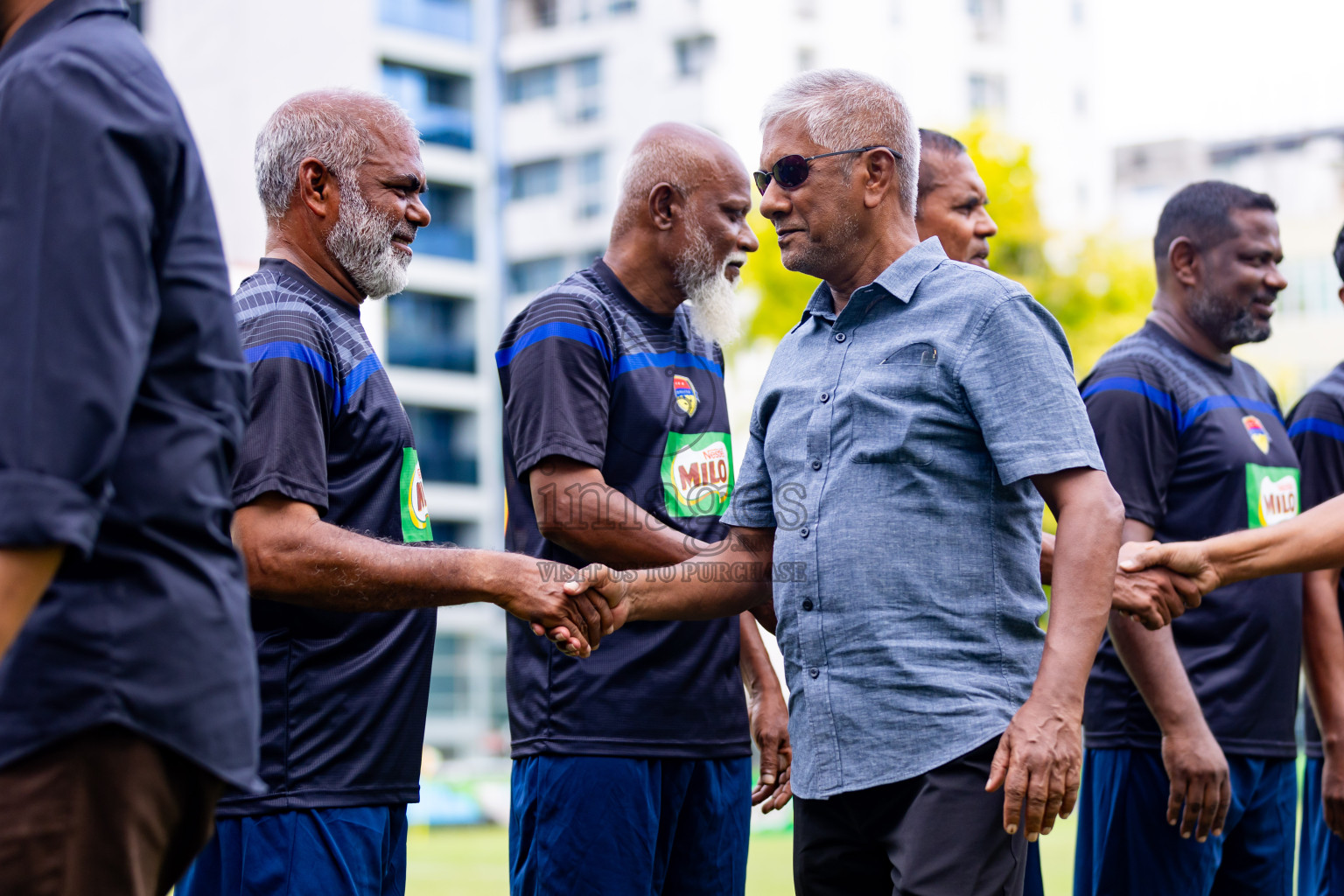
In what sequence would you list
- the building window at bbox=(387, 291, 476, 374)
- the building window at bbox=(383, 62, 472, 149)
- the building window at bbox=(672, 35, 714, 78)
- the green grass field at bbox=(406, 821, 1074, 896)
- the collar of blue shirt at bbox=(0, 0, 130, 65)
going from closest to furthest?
the collar of blue shirt at bbox=(0, 0, 130, 65), the green grass field at bbox=(406, 821, 1074, 896), the building window at bbox=(672, 35, 714, 78), the building window at bbox=(387, 291, 476, 374), the building window at bbox=(383, 62, 472, 149)

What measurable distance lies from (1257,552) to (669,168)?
7.16 feet

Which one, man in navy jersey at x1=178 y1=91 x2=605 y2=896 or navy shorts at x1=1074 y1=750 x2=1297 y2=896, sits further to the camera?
navy shorts at x1=1074 y1=750 x2=1297 y2=896

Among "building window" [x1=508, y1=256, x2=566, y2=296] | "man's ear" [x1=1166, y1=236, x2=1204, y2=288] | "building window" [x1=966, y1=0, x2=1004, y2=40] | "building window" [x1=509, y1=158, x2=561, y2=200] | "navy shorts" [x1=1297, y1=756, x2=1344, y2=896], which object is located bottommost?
Answer: "navy shorts" [x1=1297, y1=756, x2=1344, y2=896]

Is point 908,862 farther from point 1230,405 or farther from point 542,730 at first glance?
point 1230,405

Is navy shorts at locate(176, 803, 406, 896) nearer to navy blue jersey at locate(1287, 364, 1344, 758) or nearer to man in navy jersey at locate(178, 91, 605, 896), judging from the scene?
man in navy jersey at locate(178, 91, 605, 896)

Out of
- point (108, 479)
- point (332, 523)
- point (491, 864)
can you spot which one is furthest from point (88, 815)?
point (491, 864)

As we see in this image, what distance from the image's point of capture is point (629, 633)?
14.5ft

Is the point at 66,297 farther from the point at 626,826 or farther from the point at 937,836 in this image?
the point at 626,826

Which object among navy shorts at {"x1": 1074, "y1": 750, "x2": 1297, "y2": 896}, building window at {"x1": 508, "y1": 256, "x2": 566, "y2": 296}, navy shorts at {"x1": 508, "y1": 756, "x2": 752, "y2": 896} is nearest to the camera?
navy shorts at {"x1": 508, "y1": 756, "x2": 752, "y2": 896}

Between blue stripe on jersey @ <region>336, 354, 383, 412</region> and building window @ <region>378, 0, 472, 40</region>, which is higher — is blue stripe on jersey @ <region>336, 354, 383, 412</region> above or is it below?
below

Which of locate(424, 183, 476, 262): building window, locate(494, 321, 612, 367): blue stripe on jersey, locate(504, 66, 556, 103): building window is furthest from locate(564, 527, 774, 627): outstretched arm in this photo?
locate(504, 66, 556, 103): building window

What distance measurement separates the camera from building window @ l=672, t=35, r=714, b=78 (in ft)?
129

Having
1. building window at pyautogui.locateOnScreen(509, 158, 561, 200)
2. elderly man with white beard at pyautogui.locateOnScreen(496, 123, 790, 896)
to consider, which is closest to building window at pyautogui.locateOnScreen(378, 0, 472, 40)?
building window at pyautogui.locateOnScreen(509, 158, 561, 200)

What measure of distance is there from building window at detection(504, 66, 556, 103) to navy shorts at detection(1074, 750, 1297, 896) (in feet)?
136
